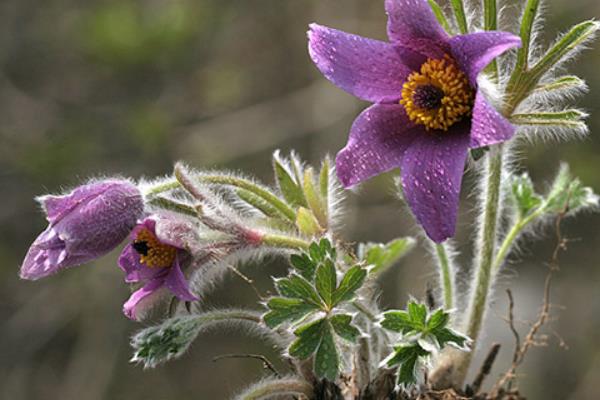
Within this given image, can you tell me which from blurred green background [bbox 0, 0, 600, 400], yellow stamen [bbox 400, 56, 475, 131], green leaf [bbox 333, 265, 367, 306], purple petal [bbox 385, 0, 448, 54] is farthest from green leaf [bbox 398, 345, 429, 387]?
blurred green background [bbox 0, 0, 600, 400]

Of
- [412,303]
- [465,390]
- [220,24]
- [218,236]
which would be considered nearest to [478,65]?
[412,303]

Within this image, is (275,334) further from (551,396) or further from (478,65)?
(551,396)

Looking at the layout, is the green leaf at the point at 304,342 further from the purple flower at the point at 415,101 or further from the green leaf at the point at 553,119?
the green leaf at the point at 553,119

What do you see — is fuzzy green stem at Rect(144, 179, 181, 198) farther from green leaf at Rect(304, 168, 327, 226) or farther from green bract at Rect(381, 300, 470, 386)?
green bract at Rect(381, 300, 470, 386)

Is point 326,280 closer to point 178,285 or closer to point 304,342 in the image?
point 304,342

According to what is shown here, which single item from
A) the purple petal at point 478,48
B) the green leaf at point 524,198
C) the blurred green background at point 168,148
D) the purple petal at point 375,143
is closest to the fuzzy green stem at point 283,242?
the purple petal at point 375,143
